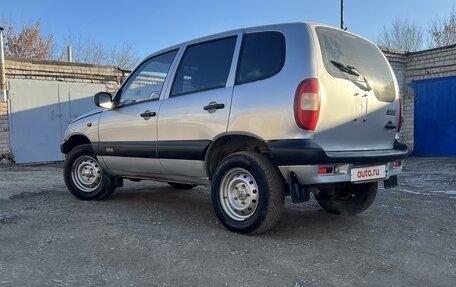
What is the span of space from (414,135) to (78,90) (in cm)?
1080

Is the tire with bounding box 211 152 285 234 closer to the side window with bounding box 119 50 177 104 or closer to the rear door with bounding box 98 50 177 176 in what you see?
→ the rear door with bounding box 98 50 177 176

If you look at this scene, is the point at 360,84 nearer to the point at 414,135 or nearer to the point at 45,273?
the point at 45,273

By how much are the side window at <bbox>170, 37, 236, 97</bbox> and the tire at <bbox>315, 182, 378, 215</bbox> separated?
5.66ft

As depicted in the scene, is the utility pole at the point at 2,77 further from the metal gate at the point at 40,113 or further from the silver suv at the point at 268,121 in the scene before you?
the silver suv at the point at 268,121

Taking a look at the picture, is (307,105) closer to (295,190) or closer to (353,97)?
(353,97)

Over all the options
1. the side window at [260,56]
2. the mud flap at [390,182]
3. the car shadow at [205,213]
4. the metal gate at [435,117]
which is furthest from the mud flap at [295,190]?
the metal gate at [435,117]

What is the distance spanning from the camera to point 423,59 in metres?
13.1

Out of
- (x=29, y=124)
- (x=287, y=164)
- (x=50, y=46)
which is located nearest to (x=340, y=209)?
(x=287, y=164)

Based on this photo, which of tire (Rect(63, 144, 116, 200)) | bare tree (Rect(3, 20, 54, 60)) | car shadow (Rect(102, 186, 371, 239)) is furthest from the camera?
bare tree (Rect(3, 20, 54, 60))

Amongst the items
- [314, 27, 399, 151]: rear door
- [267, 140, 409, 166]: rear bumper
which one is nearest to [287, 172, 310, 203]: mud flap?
[267, 140, 409, 166]: rear bumper

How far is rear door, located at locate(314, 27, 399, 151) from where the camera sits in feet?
11.4

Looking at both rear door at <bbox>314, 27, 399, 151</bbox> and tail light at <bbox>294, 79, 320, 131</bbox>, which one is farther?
rear door at <bbox>314, 27, 399, 151</bbox>

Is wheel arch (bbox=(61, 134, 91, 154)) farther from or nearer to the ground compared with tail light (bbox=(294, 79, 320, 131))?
nearer to the ground

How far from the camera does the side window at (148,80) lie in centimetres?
468
